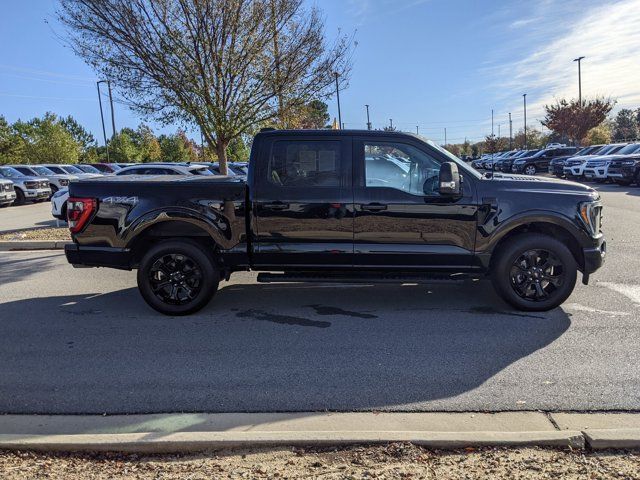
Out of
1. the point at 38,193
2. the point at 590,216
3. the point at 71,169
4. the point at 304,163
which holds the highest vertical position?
the point at 71,169

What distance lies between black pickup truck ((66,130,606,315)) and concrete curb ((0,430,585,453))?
2.55 meters

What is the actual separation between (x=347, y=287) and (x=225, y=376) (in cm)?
301

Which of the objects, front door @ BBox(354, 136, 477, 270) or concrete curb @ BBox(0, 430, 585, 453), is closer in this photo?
concrete curb @ BBox(0, 430, 585, 453)

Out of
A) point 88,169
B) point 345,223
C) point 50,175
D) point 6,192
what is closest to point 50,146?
point 88,169

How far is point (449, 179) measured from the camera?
503 centimetres

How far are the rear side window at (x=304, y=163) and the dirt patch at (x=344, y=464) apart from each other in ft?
10.5

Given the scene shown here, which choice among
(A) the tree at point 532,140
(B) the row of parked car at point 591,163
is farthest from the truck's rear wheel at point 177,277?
(A) the tree at point 532,140

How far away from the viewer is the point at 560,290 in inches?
214

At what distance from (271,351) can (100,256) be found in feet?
7.96

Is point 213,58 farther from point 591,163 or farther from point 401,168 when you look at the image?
point 591,163

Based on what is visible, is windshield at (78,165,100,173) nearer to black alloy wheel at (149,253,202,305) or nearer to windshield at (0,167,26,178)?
windshield at (0,167,26,178)

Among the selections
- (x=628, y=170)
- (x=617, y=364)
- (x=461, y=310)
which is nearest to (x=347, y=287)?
(x=461, y=310)

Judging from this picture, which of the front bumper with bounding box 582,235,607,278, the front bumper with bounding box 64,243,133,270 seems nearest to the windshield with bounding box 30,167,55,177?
the front bumper with bounding box 64,243,133,270

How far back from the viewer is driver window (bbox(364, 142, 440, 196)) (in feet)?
17.8
